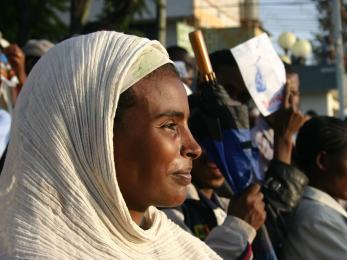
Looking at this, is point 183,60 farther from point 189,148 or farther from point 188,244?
point 189,148

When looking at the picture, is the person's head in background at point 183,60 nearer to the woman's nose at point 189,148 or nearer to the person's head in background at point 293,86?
the person's head in background at point 293,86

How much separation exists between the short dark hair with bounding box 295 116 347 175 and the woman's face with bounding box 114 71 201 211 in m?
1.53

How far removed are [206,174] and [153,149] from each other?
1524mm

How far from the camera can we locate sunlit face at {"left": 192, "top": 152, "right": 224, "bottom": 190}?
134 inches

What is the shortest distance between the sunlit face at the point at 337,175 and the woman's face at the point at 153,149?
5.02 feet

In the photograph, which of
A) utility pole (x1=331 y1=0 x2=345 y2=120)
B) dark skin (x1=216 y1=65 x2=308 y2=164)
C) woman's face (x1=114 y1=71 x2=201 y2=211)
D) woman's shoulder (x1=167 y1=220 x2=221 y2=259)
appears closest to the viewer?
woman's face (x1=114 y1=71 x2=201 y2=211)

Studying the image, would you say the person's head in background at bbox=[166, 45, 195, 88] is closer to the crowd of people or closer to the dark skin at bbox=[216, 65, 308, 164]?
the dark skin at bbox=[216, 65, 308, 164]

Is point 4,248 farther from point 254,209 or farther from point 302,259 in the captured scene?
point 302,259

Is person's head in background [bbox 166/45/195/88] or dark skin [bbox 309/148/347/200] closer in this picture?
dark skin [bbox 309/148/347/200]

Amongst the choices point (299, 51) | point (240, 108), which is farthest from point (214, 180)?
point (299, 51)

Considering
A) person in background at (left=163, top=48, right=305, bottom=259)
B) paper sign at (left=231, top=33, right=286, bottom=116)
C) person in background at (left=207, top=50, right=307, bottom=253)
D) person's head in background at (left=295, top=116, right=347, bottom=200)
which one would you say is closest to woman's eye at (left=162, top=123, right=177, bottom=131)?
person in background at (left=163, top=48, right=305, bottom=259)

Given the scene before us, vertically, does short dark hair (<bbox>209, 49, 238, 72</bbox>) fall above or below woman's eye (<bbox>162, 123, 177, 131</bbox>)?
below

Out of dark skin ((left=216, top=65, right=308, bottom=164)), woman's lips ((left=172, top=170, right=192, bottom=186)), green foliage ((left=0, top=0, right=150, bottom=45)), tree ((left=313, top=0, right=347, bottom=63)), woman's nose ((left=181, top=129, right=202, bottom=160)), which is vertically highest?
woman's nose ((left=181, top=129, right=202, bottom=160))

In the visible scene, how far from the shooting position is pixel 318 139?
→ 3436 mm
